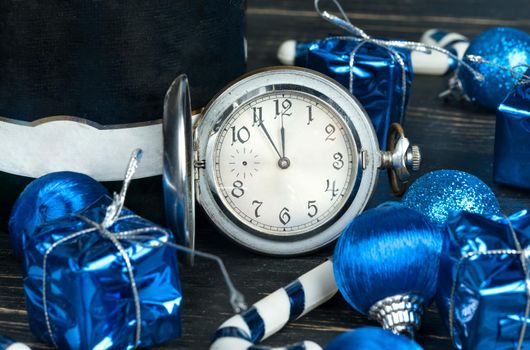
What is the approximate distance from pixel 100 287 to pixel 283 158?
0.25 m

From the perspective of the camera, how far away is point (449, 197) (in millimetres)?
1018

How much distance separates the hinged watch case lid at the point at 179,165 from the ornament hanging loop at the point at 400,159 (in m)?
0.21

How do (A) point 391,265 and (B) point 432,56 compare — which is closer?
(A) point 391,265

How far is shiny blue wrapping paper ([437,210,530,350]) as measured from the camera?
81 cm

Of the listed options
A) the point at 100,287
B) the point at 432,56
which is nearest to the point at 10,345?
the point at 100,287

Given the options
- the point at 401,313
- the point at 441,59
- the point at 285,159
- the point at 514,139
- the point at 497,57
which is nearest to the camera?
the point at 401,313

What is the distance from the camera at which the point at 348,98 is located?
3.36 ft

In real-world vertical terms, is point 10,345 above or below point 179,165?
below

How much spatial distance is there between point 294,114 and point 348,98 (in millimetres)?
58

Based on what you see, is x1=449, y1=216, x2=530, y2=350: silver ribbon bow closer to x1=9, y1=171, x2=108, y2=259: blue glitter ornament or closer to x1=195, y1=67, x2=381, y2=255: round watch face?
x1=195, y1=67, x2=381, y2=255: round watch face

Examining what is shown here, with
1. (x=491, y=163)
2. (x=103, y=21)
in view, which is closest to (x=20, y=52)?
(x=103, y=21)

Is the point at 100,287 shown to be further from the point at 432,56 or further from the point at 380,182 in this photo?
the point at 432,56

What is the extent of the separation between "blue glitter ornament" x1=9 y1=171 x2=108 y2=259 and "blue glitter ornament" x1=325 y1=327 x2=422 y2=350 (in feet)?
0.98

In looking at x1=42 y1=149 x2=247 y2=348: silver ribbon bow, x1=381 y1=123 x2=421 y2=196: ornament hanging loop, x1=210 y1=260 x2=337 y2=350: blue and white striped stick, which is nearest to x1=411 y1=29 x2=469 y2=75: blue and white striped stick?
x1=381 y1=123 x2=421 y2=196: ornament hanging loop
